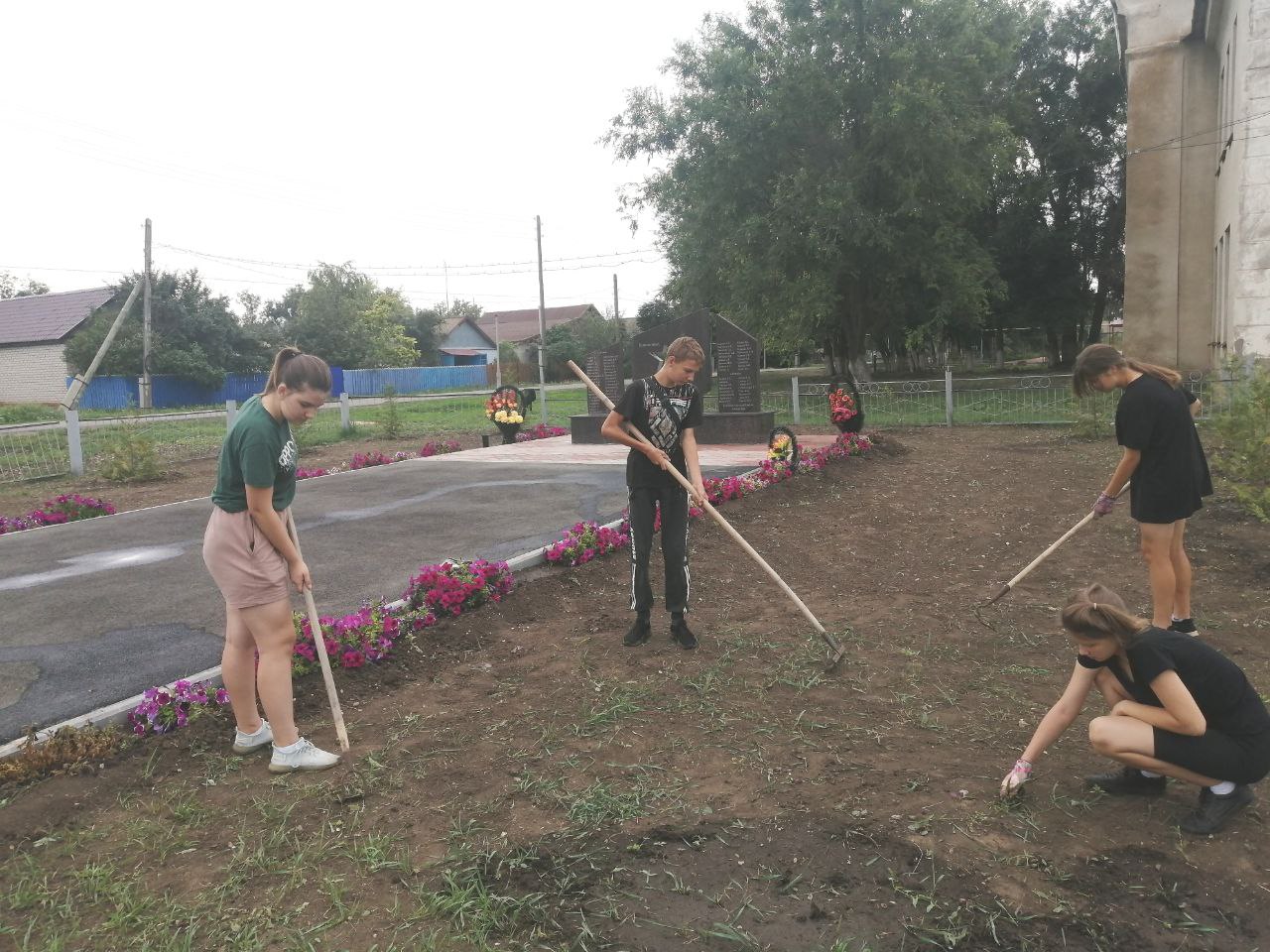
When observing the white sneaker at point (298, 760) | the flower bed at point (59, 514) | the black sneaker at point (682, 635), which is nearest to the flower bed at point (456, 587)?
the black sneaker at point (682, 635)

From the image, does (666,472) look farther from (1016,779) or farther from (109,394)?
(109,394)

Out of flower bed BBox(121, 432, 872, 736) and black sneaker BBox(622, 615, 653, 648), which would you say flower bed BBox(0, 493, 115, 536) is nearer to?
flower bed BBox(121, 432, 872, 736)

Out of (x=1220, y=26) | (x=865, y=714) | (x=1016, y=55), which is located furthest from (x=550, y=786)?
(x=1016, y=55)

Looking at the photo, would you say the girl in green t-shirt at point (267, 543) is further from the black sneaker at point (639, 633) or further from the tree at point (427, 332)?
the tree at point (427, 332)

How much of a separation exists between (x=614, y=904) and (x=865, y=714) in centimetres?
171

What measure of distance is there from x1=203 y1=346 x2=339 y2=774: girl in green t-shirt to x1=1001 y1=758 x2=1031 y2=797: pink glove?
2521 millimetres

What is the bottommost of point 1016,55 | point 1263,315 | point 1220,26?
point 1263,315

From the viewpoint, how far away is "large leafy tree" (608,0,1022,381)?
23438 mm

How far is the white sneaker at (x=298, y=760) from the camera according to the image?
3.56 meters

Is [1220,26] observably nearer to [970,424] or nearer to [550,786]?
[970,424]

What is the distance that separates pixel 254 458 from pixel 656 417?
86.6 inches

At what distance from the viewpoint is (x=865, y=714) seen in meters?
3.96

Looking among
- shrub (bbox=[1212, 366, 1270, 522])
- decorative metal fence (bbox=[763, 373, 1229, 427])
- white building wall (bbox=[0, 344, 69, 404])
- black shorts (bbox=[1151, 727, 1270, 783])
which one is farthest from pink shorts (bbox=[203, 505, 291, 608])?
white building wall (bbox=[0, 344, 69, 404])

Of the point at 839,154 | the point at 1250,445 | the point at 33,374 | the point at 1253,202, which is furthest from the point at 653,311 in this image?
the point at 1250,445
